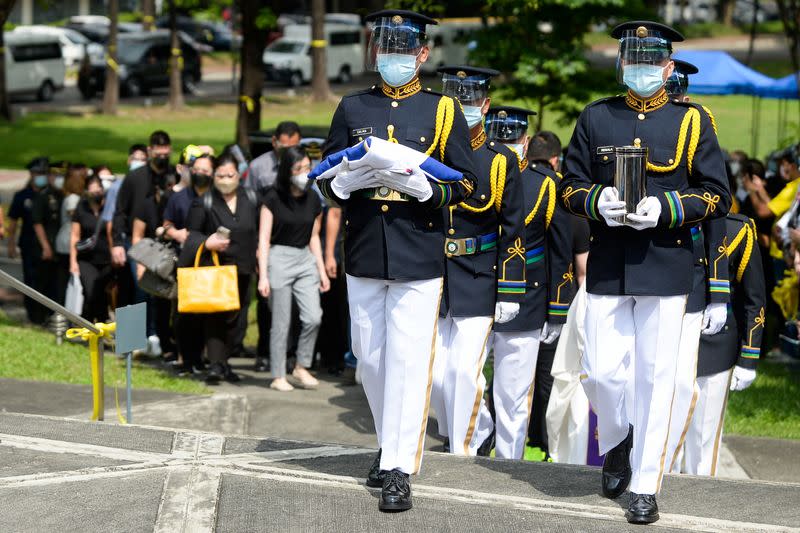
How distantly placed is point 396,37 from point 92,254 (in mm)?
6965

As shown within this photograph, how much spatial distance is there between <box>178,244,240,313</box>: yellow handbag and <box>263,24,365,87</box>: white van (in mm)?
33962

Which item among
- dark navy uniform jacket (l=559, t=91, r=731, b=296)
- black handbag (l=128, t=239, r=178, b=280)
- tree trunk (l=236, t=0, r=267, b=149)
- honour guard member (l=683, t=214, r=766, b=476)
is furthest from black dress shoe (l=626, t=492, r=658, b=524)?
tree trunk (l=236, t=0, r=267, b=149)

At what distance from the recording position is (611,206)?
5422 mm

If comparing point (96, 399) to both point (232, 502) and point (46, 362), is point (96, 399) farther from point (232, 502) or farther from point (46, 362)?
point (46, 362)

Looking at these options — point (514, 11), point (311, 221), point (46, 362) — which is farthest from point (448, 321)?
point (514, 11)

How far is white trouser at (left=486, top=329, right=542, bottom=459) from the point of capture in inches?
307

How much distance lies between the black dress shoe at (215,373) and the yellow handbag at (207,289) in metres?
0.61

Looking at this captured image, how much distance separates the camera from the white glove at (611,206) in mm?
5410

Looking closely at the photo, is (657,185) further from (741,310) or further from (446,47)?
(446,47)

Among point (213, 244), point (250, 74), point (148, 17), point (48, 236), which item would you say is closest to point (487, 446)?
point (213, 244)

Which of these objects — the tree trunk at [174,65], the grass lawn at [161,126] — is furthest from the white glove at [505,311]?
the tree trunk at [174,65]

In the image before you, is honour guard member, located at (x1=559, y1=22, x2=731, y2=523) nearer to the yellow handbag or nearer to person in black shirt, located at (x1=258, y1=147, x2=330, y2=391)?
person in black shirt, located at (x1=258, y1=147, x2=330, y2=391)

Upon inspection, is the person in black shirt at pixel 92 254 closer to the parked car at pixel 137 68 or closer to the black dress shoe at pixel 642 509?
the black dress shoe at pixel 642 509

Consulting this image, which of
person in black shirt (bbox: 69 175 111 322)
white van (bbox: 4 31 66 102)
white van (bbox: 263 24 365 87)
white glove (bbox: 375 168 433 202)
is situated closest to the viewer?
white glove (bbox: 375 168 433 202)
